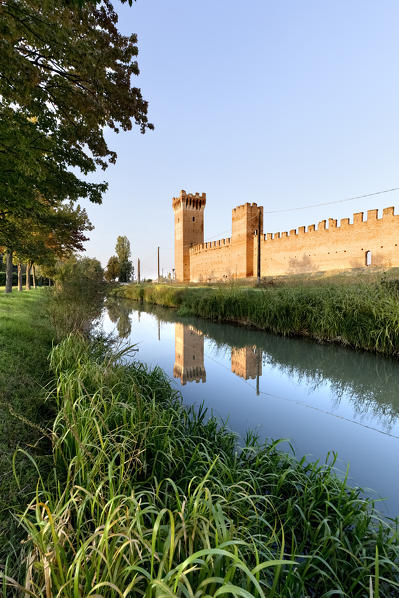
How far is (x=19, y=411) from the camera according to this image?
2.63 meters

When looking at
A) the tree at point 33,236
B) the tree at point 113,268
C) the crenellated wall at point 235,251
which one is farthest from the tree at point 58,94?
the tree at point 113,268

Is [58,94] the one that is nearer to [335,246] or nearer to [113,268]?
[335,246]

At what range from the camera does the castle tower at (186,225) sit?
39.2 m

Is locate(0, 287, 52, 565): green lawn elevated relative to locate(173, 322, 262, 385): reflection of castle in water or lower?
elevated

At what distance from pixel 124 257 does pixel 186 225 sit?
1798 cm

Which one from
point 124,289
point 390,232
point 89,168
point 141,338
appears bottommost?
point 141,338

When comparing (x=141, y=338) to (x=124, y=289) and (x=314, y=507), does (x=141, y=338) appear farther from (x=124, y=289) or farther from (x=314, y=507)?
(x=124, y=289)

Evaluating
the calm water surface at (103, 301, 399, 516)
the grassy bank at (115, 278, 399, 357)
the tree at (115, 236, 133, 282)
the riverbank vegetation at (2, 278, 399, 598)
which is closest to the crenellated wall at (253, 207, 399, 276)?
the grassy bank at (115, 278, 399, 357)

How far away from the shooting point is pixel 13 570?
125 cm

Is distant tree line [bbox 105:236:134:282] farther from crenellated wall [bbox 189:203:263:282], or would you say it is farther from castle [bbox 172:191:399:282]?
crenellated wall [bbox 189:203:263:282]

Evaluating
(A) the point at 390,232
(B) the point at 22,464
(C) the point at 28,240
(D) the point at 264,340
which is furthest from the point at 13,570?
(A) the point at 390,232


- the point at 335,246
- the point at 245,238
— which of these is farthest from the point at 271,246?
the point at 335,246

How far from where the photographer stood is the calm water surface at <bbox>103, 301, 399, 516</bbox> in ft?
8.82

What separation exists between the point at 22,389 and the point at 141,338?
6043 millimetres
